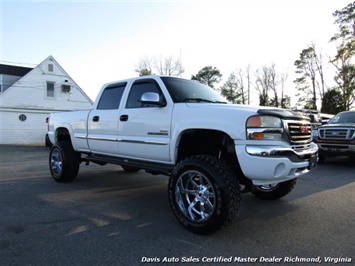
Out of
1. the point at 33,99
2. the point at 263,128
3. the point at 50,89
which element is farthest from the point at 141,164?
the point at 50,89

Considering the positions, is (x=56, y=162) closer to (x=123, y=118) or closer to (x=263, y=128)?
(x=123, y=118)

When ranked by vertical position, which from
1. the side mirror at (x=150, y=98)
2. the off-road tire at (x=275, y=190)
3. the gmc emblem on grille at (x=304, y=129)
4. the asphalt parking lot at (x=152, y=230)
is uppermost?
the side mirror at (x=150, y=98)

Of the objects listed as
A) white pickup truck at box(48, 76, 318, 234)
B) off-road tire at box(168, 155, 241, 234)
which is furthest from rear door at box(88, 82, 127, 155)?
off-road tire at box(168, 155, 241, 234)

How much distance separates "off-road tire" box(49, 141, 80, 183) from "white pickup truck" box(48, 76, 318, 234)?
0.74m

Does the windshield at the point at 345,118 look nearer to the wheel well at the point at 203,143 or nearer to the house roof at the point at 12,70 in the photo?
the wheel well at the point at 203,143

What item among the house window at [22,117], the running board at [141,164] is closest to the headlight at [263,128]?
the running board at [141,164]

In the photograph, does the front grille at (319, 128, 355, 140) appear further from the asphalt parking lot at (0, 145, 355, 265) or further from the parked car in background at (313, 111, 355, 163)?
the asphalt parking lot at (0, 145, 355, 265)

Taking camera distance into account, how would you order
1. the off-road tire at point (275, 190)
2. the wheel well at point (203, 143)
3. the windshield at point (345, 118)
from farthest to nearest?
the windshield at point (345, 118)
the off-road tire at point (275, 190)
the wheel well at point (203, 143)

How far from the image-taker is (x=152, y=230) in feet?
11.5

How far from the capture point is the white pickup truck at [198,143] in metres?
3.19

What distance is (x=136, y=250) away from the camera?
9.60 ft

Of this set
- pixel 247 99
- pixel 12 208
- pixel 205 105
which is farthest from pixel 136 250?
pixel 247 99

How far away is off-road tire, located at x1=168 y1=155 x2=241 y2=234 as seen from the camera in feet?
10.4

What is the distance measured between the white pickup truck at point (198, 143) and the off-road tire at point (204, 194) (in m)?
0.01
